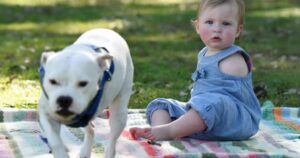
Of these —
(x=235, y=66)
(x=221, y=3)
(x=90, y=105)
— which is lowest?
(x=235, y=66)

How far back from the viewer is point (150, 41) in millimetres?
9508

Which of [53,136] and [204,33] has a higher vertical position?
[204,33]

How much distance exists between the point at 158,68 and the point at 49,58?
4137 millimetres

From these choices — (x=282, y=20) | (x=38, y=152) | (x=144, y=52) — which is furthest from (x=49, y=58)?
(x=282, y=20)

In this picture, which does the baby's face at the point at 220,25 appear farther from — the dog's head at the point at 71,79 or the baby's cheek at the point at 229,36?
the dog's head at the point at 71,79

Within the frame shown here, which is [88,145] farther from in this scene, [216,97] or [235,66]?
[235,66]

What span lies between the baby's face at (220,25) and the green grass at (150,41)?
1238 millimetres

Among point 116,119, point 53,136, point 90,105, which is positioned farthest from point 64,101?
point 116,119

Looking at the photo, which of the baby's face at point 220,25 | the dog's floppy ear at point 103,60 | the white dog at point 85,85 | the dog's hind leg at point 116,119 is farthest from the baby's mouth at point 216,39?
the dog's floppy ear at point 103,60

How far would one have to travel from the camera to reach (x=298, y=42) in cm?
942

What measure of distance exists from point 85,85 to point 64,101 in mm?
125

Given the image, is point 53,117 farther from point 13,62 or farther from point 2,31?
point 2,31

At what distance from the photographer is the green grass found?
258 inches

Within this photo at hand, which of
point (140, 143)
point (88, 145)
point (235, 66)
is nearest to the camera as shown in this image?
point (88, 145)
